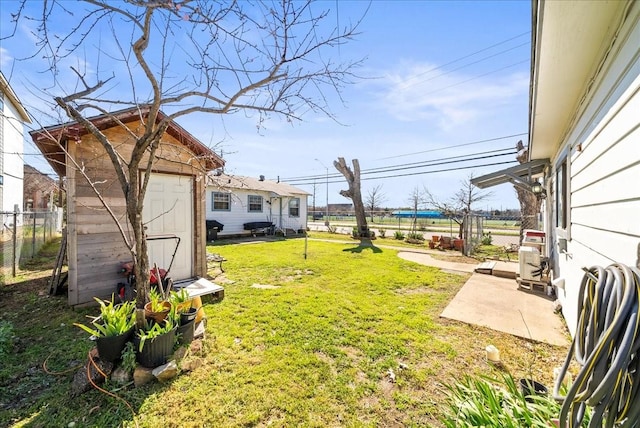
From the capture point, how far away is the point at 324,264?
26.1 ft

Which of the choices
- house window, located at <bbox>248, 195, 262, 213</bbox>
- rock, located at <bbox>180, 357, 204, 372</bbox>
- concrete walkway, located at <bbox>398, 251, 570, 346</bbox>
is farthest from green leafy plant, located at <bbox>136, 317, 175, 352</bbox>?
house window, located at <bbox>248, 195, 262, 213</bbox>

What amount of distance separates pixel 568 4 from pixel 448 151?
18.3 m

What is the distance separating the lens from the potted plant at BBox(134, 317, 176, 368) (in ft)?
8.39

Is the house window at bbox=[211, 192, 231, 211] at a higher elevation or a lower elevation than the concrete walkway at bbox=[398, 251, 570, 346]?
higher

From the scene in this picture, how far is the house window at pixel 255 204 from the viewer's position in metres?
15.7

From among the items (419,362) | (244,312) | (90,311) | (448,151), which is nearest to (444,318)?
(419,362)

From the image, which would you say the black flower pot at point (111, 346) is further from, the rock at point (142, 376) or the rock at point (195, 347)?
the rock at point (195, 347)

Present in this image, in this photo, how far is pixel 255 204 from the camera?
1597cm

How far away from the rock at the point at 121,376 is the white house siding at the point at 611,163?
397 centimetres

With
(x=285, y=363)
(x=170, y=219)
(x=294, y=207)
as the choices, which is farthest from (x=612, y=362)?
(x=294, y=207)

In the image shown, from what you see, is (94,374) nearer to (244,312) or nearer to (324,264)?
(244,312)

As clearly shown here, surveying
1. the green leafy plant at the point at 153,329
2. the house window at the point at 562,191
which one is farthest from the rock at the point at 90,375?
the house window at the point at 562,191

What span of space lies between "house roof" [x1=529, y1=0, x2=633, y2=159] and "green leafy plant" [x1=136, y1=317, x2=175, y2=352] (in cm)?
401

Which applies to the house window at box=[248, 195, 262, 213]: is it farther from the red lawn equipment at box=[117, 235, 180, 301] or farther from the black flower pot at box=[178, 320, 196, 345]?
the black flower pot at box=[178, 320, 196, 345]
